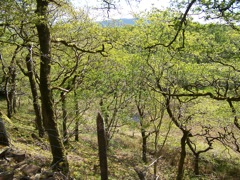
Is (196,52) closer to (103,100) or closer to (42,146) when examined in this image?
(103,100)

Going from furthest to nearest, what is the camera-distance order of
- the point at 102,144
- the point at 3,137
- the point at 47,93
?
the point at 47,93 → the point at 3,137 → the point at 102,144

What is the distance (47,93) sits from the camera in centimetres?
674

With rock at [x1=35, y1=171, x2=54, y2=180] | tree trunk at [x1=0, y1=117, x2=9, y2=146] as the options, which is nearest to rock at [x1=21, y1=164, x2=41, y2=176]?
rock at [x1=35, y1=171, x2=54, y2=180]

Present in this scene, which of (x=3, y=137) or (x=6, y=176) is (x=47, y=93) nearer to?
(x=3, y=137)

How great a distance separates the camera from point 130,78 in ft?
42.9

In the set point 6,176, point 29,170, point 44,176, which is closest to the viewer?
point 6,176

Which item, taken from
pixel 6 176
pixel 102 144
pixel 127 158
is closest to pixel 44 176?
pixel 6 176

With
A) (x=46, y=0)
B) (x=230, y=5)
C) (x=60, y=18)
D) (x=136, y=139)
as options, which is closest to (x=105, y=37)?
(x=60, y=18)

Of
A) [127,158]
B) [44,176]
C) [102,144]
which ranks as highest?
[102,144]

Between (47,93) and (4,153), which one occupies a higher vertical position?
(47,93)

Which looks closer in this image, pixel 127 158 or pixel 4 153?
pixel 4 153

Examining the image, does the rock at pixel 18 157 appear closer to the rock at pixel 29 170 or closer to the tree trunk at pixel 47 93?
the rock at pixel 29 170

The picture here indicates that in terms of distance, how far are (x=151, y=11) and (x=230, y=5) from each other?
846 centimetres

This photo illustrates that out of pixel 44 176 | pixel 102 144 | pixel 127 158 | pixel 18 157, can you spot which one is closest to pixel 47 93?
pixel 18 157
